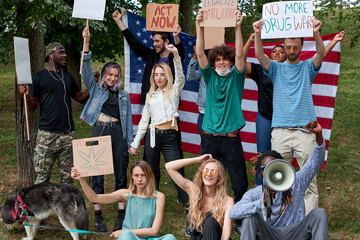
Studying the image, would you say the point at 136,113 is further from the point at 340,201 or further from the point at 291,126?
the point at 340,201

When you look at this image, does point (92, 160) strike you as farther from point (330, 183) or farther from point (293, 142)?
point (330, 183)

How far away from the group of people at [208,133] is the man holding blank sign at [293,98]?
0.01 metres

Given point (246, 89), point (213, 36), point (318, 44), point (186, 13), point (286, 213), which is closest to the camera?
point (286, 213)

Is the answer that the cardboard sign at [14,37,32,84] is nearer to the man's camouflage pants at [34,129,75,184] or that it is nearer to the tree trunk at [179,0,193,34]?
the man's camouflage pants at [34,129,75,184]

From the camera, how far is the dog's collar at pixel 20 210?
509 centimetres

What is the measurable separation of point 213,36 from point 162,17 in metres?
0.78

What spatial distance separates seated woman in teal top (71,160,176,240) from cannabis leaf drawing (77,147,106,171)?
0.54ft

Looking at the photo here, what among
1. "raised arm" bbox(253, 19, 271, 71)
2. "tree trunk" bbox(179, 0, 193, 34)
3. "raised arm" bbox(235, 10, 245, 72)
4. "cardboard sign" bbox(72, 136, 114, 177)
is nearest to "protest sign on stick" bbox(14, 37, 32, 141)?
"cardboard sign" bbox(72, 136, 114, 177)

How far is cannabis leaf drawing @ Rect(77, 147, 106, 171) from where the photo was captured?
4.89 m

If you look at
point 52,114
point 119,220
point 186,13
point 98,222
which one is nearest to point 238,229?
point 119,220

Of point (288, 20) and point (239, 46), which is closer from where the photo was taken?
point (239, 46)

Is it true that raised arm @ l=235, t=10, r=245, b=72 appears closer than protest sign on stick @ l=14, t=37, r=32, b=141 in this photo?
Answer: Yes

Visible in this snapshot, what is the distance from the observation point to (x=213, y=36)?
5805 mm

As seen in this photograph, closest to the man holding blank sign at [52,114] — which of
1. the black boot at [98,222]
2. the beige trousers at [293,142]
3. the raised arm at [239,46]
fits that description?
the black boot at [98,222]
